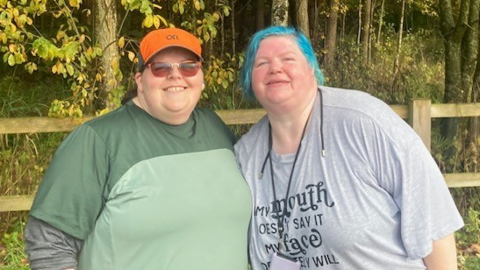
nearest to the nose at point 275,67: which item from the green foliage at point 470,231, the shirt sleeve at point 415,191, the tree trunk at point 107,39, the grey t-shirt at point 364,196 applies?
the grey t-shirt at point 364,196

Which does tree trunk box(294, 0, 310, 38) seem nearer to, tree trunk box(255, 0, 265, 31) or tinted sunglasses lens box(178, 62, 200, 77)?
tree trunk box(255, 0, 265, 31)

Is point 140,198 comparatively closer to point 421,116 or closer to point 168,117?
point 168,117

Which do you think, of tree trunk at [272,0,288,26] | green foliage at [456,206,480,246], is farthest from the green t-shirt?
tree trunk at [272,0,288,26]

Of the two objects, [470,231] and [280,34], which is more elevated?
[280,34]

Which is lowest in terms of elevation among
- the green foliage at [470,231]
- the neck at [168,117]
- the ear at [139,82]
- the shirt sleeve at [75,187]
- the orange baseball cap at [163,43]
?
the green foliage at [470,231]

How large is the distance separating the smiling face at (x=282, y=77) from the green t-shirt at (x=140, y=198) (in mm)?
347

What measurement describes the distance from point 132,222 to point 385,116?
0.98m

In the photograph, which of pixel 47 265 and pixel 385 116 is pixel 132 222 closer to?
pixel 47 265

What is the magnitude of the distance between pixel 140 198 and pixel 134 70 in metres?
3.89

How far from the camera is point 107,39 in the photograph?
5195 millimetres

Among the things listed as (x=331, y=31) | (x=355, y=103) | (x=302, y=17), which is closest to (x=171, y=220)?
(x=355, y=103)

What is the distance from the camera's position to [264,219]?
247 centimetres

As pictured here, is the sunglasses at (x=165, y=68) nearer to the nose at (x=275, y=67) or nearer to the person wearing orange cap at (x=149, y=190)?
the person wearing orange cap at (x=149, y=190)

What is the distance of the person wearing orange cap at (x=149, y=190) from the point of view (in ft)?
7.02
